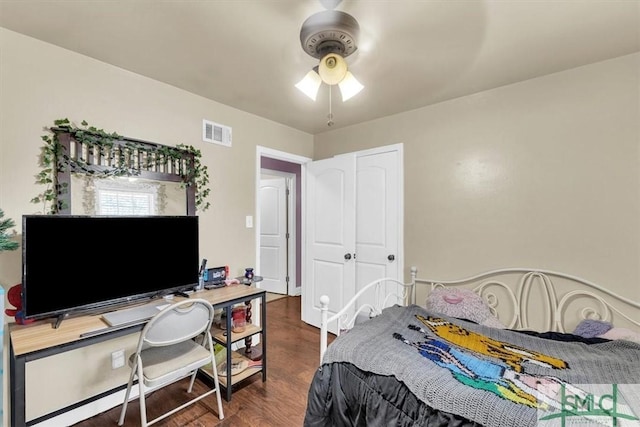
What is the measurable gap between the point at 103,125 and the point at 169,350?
5.32 ft

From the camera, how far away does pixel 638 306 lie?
186 centimetres

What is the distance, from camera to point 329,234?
11.2 feet

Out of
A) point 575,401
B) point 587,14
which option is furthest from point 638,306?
point 587,14

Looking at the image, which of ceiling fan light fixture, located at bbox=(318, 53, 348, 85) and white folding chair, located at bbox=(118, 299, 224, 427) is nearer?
ceiling fan light fixture, located at bbox=(318, 53, 348, 85)

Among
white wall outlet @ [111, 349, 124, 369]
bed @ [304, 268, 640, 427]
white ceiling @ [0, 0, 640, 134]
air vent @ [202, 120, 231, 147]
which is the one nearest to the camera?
bed @ [304, 268, 640, 427]

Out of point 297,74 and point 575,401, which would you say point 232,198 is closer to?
point 297,74

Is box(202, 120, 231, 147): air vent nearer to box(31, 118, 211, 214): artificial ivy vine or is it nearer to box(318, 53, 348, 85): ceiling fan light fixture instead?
box(31, 118, 211, 214): artificial ivy vine

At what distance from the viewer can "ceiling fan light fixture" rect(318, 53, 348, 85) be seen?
4.95ft

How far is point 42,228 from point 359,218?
2.54 meters

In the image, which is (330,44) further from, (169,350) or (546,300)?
(546,300)
